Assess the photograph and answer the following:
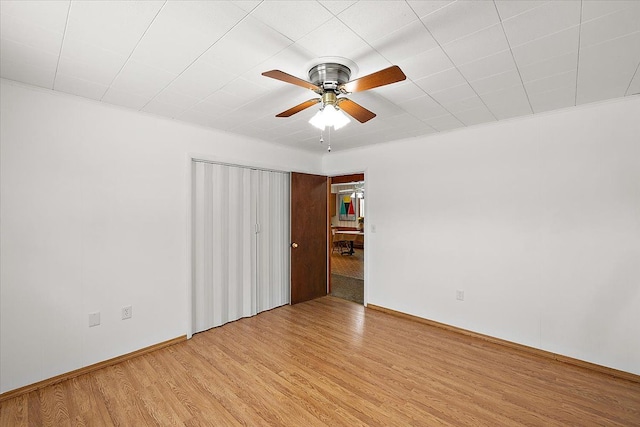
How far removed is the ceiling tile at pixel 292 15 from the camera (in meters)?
1.41

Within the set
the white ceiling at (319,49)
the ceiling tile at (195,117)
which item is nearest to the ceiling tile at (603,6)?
the white ceiling at (319,49)

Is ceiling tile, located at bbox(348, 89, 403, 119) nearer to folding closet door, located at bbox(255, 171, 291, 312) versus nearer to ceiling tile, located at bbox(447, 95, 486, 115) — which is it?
ceiling tile, located at bbox(447, 95, 486, 115)

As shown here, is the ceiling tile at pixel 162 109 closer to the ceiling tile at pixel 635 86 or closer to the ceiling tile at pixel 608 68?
the ceiling tile at pixel 608 68

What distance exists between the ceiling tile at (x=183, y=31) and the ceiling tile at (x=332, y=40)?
1.34ft

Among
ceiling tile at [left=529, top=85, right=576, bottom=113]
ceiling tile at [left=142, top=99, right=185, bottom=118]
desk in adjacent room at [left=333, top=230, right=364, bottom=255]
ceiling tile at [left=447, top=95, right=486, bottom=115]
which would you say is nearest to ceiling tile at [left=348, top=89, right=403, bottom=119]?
ceiling tile at [left=447, top=95, right=486, bottom=115]

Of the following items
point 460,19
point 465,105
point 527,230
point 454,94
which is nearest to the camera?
point 460,19

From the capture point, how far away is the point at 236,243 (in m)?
3.85

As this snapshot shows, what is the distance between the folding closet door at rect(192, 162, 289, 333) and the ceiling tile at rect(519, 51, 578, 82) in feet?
10.5

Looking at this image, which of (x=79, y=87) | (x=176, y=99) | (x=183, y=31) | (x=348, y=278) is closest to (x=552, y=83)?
(x=183, y=31)

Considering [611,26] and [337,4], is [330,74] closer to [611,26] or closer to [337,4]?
[337,4]

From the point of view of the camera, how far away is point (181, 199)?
3219mm

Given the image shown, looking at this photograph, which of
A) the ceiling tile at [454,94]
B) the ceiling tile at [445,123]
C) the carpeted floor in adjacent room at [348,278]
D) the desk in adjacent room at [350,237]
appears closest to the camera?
the ceiling tile at [454,94]

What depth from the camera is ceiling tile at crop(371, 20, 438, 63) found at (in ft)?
5.26

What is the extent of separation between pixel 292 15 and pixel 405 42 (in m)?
0.70
